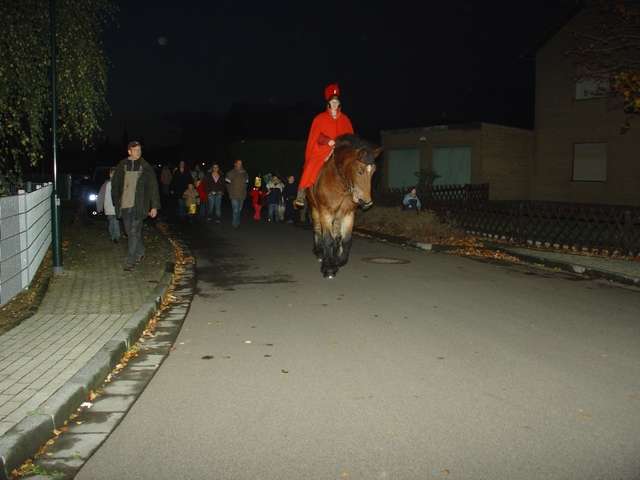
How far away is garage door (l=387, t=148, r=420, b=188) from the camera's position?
102 feet

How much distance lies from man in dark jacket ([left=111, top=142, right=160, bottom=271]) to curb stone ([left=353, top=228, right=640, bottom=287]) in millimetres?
6832

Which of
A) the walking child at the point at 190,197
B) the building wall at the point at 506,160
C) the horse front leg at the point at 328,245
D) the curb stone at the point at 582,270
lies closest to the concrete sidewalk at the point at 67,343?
the horse front leg at the point at 328,245

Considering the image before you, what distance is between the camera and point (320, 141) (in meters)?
10.5

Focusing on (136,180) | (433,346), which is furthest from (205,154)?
(433,346)

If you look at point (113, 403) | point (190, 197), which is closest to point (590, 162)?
point (190, 197)

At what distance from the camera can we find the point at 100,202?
15.2 metres

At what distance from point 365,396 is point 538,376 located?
164cm

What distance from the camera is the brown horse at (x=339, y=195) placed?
9320mm

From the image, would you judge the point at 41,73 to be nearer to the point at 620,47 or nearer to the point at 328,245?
the point at 328,245

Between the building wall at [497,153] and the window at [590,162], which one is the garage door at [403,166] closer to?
the building wall at [497,153]

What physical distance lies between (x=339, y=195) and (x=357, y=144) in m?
0.84

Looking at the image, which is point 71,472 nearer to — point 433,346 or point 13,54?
point 433,346

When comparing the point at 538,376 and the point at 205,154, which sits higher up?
the point at 205,154

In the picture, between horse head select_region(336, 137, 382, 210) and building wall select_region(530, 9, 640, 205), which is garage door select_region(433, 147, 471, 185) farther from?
horse head select_region(336, 137, 382, 210)
